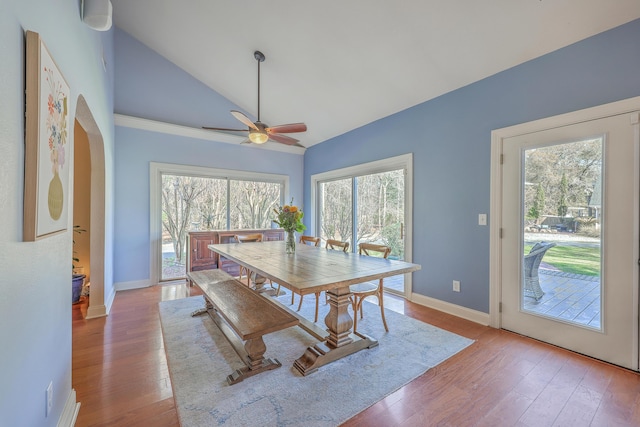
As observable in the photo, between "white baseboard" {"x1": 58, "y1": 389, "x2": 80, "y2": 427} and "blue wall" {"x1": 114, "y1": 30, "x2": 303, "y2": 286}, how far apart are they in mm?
2927

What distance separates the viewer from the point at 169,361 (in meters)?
2.13

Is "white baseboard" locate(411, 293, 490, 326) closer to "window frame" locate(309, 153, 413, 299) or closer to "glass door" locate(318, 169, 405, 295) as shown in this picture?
"window frame" locate(309, 153, 413, 299)

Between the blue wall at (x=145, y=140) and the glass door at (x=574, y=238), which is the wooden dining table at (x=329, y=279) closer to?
the glass door at (x=574, y=238)

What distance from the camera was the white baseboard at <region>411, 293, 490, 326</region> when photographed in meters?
2.87

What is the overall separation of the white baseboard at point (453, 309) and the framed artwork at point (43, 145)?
356 cm

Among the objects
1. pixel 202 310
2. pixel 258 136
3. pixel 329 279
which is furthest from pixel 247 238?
pixel 329 279

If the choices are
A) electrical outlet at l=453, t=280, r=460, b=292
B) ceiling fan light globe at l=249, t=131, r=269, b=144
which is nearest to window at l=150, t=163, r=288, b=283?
ceiling fan light globe at l=249, t=131, r=269, b=144

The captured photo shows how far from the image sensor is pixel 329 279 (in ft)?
5.93

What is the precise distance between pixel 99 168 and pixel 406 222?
385 cm

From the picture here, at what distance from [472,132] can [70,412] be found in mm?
4038

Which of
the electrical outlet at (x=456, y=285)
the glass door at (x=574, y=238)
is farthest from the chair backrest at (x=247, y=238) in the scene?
→ the glass door at (x=574, y=238)

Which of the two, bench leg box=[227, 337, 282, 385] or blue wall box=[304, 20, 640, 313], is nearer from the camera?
bench leg box=[227, 337, 282, 385]

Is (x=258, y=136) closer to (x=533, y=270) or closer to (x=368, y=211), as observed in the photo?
(x=368, y=211)

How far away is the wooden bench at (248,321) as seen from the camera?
1.80 meters
